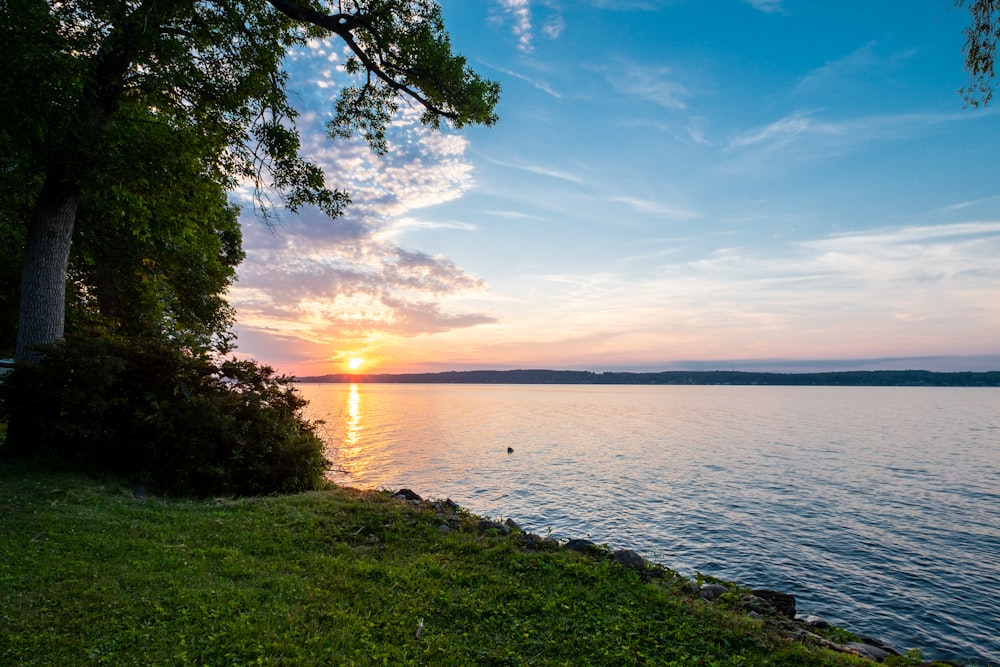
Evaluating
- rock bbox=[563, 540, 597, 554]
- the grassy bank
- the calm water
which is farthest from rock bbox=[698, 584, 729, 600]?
the calm water

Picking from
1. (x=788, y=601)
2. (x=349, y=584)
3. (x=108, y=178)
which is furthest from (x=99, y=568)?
(x=788, y=601)

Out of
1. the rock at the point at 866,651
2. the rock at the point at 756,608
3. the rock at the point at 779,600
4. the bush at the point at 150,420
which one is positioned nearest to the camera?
the rock at the point at 866,651

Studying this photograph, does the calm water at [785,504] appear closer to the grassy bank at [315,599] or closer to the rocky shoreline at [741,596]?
the rocky shoreline at [741,596]

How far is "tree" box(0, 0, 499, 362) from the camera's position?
10492 mm

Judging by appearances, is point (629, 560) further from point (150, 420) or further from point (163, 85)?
point (163, 85)

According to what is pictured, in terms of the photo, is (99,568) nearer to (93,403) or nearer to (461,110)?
(93,403)

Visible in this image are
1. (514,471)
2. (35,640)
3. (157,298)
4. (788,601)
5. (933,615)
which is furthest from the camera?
(514,471)

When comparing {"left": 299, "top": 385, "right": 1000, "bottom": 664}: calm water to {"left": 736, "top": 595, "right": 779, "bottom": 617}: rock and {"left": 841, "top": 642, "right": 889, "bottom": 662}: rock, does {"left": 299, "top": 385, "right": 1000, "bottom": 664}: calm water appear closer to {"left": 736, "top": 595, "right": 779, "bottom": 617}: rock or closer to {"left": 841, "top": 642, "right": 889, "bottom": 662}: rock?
{"left": 841, "top": 642, "right": 889, "bottom": 662}: rock

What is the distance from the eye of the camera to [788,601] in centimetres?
1011

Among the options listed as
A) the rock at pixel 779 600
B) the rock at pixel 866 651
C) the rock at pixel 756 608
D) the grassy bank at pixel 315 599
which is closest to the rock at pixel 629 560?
the grassy bank at pixel 315 599

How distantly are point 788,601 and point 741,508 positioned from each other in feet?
34.4

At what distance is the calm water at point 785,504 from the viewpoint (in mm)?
12047

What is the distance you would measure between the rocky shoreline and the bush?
5.79 metres

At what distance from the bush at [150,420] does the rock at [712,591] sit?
1041 centimetres
